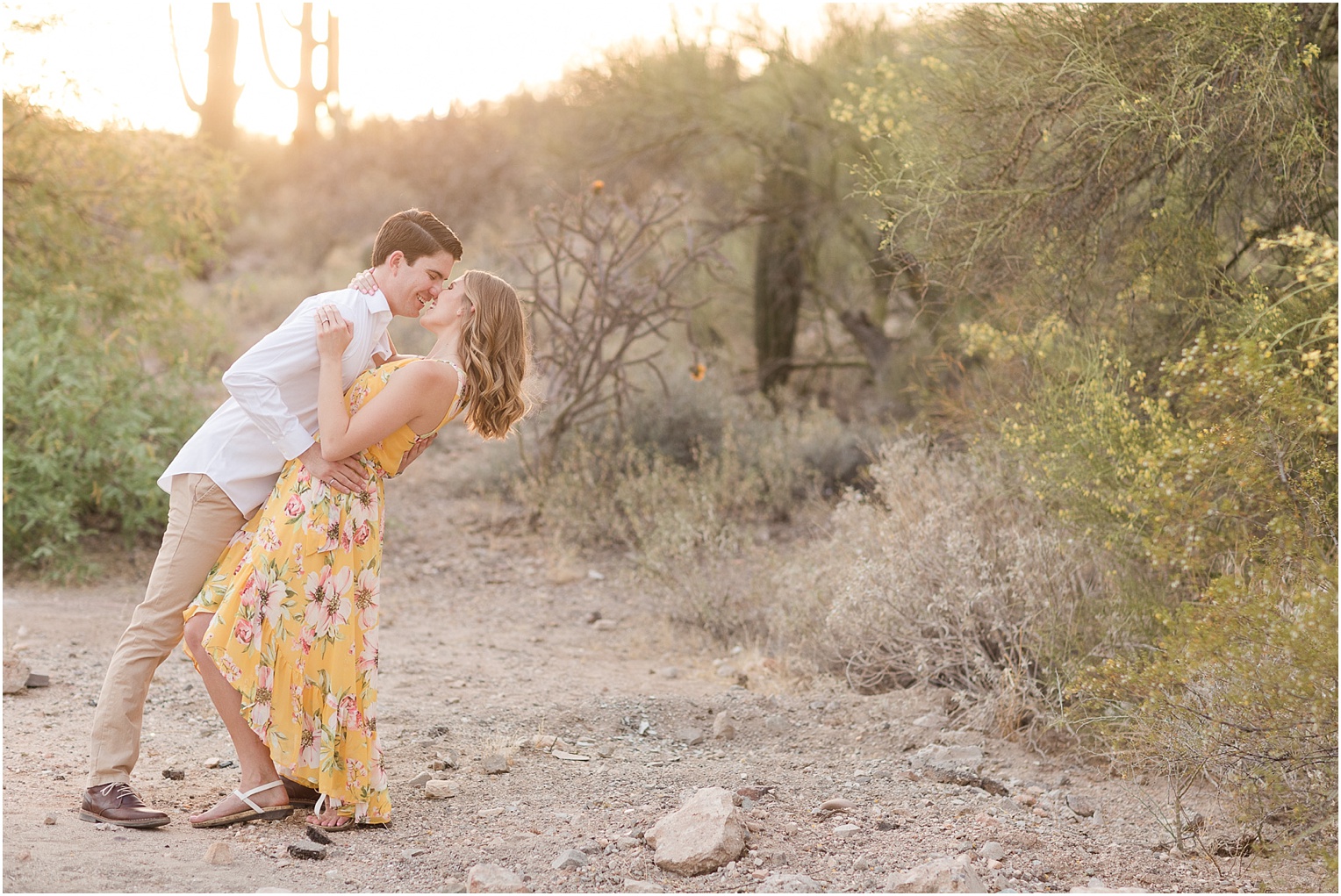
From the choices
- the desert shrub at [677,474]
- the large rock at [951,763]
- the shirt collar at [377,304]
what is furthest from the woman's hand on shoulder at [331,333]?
the desert shrub at [677,474]

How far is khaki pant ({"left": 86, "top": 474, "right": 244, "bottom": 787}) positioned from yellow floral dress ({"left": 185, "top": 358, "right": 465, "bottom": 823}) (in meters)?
0.06

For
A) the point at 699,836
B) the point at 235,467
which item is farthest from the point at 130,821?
the point at 699,836

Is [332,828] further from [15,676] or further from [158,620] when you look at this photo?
[15,676]

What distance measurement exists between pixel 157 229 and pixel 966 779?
714 centimetres

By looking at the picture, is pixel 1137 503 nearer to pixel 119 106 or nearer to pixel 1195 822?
pixel 1195 822

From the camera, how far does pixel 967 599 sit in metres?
4.41

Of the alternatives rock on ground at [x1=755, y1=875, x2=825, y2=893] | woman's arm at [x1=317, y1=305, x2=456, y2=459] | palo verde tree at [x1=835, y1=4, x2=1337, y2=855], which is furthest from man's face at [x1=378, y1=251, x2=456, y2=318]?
palo verde tree at [x1=835, y1=4, x2=1337, y2=855]

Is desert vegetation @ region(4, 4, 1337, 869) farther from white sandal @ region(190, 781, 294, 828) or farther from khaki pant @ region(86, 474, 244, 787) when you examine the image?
khaki pant @ region(86, 474, 244, 787)

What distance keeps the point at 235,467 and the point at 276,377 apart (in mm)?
307

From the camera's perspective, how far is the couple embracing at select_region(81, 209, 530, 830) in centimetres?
304

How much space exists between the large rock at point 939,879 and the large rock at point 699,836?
409 mm

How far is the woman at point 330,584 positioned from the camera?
3045 mm

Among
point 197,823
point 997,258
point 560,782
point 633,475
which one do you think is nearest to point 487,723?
point 560,782

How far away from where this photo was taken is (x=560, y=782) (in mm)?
3607
